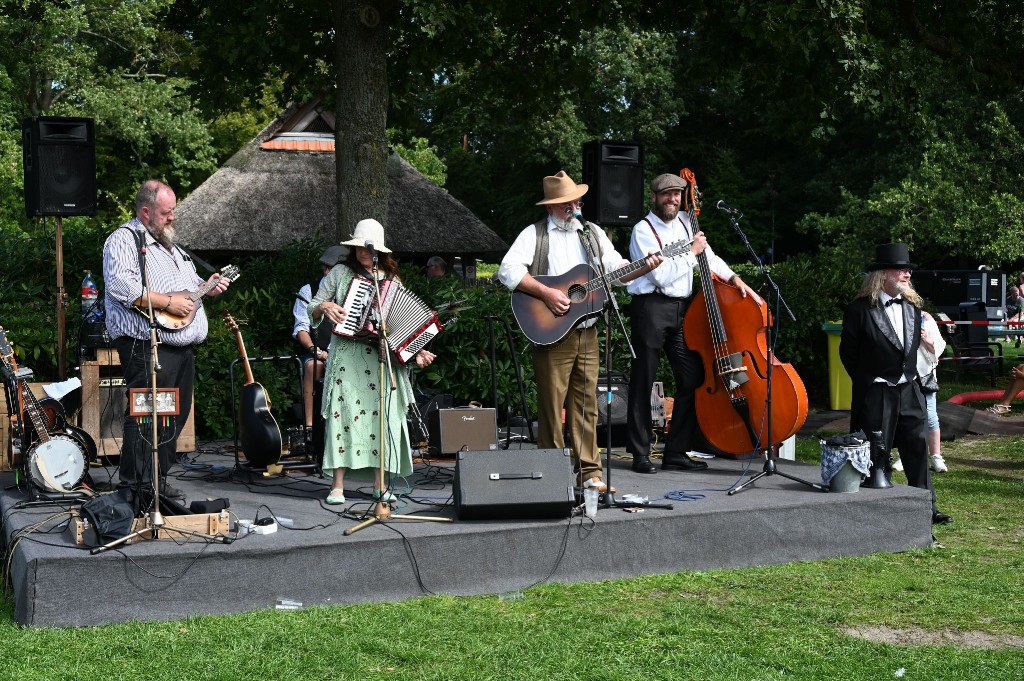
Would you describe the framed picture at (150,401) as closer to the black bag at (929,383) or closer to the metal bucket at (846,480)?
the metal bucket at (846,480)

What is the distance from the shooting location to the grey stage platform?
5449mm

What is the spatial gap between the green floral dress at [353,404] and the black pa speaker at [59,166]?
4.09 metres

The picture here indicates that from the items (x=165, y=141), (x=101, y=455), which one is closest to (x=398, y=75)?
(x=101, y=455)

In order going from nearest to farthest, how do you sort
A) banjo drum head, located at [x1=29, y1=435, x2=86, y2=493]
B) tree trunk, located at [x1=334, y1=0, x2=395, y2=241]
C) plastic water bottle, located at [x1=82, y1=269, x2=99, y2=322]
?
banjo drum head, located at [x1=29, y1=435, x2=86, y2=493], plastic water bottle, located at [x1=82, y1=269, x2=99, y2=322], tree trunk, located at [x1=334, y1=0, x2=395, y2=241]

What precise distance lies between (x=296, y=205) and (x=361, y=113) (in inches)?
457

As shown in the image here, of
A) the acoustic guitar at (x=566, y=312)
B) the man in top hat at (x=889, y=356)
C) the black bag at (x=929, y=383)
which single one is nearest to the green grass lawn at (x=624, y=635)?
the man in top hat at (x=889, y=356)

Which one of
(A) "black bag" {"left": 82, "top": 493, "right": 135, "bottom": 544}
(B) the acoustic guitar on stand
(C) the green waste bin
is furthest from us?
(C) the green waste bin

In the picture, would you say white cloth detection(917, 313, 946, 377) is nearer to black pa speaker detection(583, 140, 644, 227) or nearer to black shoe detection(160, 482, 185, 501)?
black pa speaker detection(583, 140, 644, 227)

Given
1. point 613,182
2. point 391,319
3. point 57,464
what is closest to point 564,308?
point 391,319

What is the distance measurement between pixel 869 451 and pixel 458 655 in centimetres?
338

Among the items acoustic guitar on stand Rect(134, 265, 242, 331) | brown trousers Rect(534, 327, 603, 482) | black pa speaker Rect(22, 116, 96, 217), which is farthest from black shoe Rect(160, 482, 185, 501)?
black pa speaker Rect(22, 116, 96, 217)

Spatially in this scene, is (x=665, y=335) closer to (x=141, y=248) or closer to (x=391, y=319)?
(x=391, y=319)

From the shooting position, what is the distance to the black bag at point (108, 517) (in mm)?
5613

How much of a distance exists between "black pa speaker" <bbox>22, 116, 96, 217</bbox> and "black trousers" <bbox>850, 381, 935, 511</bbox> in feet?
21.5
